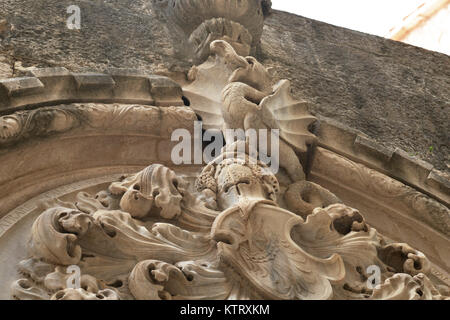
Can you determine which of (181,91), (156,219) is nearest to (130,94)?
(181,91)

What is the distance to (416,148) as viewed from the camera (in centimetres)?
385

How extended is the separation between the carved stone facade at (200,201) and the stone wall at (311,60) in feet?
1.66

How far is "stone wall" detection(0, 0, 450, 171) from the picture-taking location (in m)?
3.56

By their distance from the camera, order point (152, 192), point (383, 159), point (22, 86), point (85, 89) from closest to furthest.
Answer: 1. point (152, 192)
2. point (22, 86)
3. point (85, 89)
4. point (383, 159)

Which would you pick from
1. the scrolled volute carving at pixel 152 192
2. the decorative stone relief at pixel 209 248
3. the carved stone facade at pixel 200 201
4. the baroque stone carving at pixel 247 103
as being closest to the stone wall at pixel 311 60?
the baroque stone carving at pixel 247 103

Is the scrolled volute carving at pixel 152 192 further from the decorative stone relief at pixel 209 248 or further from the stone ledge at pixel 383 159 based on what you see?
the stone ledge at pixel 383 159

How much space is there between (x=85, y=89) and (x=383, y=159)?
133cm

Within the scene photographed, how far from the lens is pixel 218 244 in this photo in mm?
2293

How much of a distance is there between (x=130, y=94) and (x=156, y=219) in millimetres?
742

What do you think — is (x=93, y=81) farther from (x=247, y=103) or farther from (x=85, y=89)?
(x=247, y=103)

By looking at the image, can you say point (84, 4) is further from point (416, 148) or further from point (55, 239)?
point (55, 239)

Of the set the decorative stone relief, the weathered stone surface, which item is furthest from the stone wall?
the decorative stone relief

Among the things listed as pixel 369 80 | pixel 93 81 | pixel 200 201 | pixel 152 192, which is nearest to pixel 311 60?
pixel 369 80

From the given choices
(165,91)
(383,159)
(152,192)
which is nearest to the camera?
(152,192)
